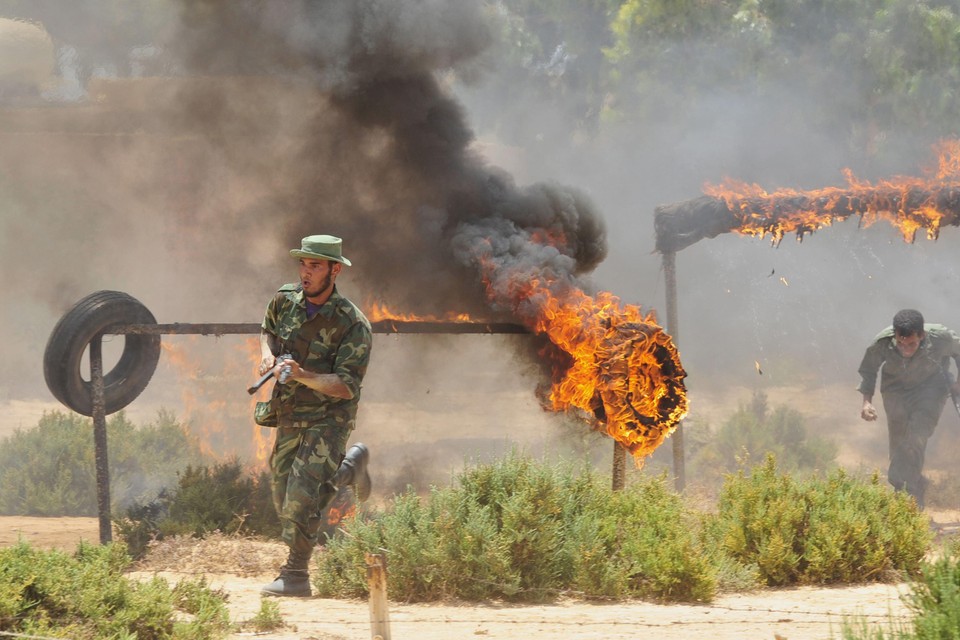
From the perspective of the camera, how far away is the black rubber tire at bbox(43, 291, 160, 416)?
966cm

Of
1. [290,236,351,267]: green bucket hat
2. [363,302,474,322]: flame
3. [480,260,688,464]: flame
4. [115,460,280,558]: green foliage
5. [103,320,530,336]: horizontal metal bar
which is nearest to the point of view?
[290,236,351,267]: green bucket hat

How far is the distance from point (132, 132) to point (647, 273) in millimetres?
14050

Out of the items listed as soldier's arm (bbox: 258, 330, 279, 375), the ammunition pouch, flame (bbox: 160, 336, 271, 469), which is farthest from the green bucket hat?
flame (bbox: 160, 336, 271, 469)

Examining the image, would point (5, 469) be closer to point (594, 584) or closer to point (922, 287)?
point (594, 584)

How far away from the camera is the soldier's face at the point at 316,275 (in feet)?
24.0

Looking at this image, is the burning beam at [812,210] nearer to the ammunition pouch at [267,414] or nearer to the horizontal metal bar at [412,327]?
the horizontal metal bar at [412,327]

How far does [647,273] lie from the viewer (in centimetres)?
3338

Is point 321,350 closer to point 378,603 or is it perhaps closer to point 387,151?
point 378,603

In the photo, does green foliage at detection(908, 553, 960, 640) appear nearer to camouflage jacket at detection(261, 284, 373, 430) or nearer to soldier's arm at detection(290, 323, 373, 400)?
soldier's arm at detection(290, 323, 373, 400)

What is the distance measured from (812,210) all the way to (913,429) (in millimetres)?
2933

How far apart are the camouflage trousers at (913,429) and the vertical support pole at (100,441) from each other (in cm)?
781

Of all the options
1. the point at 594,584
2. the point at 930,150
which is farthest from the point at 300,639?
the point at 930,150

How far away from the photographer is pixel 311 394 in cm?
731

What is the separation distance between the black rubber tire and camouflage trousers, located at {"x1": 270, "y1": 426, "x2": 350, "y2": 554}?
2948 millimetres
